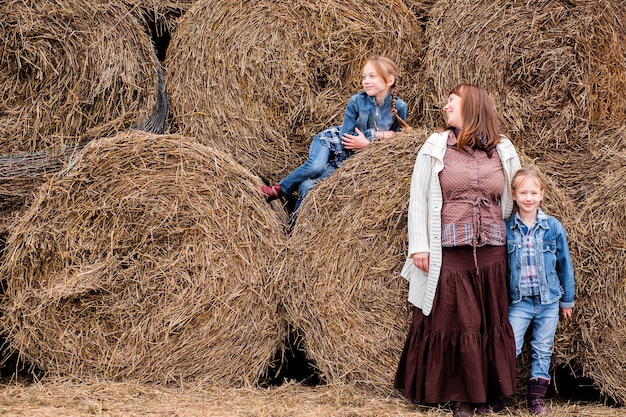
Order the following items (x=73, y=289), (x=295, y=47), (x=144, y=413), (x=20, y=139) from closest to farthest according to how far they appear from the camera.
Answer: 1. (x=144, y=413)
2. (x=73, y=289)
3. (x=20, y=139)
4. (x=295, y=47)

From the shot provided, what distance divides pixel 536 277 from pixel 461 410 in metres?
0.63

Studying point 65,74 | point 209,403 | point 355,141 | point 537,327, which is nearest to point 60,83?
point 65,74

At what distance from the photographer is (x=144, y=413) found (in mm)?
3377

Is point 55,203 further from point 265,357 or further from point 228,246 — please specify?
point 265,357

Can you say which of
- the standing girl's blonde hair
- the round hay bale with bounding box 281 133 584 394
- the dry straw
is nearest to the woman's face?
the round hay bale with bounding box 281 133 584 394

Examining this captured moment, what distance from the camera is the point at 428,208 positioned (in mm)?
3502

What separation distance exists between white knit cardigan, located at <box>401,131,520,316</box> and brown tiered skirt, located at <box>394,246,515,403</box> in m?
0.06

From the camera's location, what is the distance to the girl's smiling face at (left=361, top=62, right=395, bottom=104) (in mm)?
4004

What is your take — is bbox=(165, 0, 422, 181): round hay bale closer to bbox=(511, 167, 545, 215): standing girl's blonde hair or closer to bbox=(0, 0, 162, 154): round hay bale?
bbox=(0, 0, 162, 154): round hay bale

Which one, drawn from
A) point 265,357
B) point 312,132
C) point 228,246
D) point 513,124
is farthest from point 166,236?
point 513,124

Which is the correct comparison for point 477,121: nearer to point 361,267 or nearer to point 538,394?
point 361,267

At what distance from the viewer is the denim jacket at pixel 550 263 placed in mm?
3463

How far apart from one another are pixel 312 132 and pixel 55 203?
4.44 feet

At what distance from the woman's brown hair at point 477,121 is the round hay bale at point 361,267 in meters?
0.24
